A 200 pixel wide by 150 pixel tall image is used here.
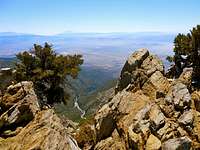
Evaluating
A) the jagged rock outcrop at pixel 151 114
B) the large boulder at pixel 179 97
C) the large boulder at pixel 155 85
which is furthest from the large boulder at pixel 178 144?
the large boulder at pixel 155 85

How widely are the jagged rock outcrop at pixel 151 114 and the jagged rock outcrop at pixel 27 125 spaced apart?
492 centimetres

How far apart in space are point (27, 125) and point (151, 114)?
39.7 ft

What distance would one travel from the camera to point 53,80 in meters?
52.1

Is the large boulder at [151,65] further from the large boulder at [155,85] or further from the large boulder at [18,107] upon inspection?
the large boulder at [18,107]

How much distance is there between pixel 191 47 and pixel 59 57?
20.4 m

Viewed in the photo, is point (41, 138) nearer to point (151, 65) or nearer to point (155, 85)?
point (155, 85)

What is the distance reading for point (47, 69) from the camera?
52.1 m

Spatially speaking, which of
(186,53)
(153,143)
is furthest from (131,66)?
(153,143)

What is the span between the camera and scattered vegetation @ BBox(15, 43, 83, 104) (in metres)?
50.4

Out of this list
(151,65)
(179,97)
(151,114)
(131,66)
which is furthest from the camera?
(131,66)

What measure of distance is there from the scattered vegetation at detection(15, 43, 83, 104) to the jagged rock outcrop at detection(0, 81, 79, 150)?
41.4 feet

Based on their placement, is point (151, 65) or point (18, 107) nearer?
point (18, 107)

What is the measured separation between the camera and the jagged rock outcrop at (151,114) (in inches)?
1188

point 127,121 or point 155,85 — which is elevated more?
point 155,85
